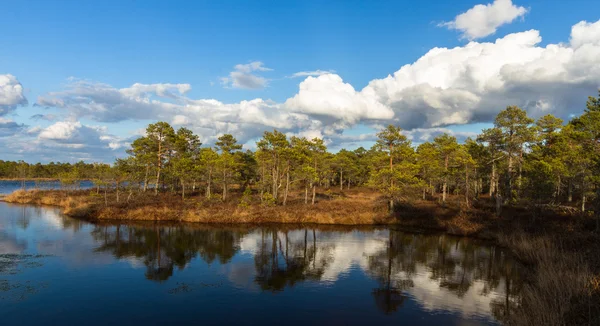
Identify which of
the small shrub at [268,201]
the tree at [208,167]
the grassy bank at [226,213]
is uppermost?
the tree at [208,167]

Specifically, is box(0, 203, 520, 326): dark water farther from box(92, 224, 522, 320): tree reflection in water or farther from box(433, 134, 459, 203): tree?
box(433, 134, 459, 203): tree

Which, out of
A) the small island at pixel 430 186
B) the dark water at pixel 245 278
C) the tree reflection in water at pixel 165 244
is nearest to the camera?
the dark water at pixel 245 278

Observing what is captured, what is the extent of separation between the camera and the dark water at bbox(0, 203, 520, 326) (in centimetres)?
1822

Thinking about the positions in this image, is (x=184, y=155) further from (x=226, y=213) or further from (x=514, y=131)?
(x=514, y=131)

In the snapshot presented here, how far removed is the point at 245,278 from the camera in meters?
24.3

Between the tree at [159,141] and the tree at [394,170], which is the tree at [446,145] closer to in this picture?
the tree at [394,170]

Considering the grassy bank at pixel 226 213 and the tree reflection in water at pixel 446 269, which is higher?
the grassy bank at pixel 226 213

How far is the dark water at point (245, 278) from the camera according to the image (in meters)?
18.2

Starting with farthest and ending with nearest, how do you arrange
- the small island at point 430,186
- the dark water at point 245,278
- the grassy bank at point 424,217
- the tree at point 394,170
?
1. the tree at point 394,170
2. the small island at point 430,186
3. the grassy bank at point 424,217
4. the dark water at point 245,278

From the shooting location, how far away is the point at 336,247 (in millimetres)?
34469

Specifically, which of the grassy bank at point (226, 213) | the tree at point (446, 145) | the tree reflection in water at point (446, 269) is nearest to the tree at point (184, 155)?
the grassy bank at point (226, 213)

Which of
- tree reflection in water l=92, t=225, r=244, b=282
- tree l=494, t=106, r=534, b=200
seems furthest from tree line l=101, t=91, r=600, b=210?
tree reflection in water l=92, t=225, r=244, b=282

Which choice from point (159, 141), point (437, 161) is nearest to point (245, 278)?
point (159, 141)

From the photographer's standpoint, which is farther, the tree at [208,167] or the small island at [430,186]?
the tree at [208,167]
